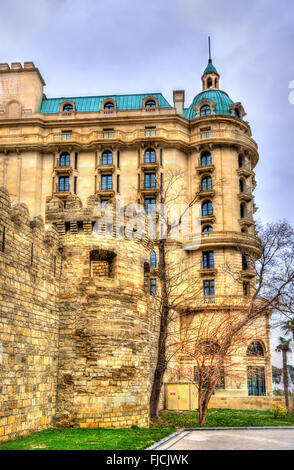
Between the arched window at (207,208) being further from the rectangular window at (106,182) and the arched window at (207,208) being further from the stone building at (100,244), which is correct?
the rectangular window at (106,182)

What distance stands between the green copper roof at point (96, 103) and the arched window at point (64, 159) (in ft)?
15.3

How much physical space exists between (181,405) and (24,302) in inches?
645

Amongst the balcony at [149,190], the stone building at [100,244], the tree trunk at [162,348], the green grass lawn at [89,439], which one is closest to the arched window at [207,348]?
the tree trunk at [162,348]

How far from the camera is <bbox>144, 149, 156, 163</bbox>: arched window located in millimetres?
44719

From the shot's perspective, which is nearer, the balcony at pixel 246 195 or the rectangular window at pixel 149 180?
the rectangular window at pixel 149 180

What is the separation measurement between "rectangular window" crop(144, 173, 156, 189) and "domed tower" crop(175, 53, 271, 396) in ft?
11.0

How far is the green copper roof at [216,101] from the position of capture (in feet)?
155

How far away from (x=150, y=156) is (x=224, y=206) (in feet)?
24.9

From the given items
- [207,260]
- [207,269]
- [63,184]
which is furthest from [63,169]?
[207,269]

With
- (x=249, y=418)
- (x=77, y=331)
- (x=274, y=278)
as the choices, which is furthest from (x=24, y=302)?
(x=274, y=278)

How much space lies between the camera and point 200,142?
44.9 m

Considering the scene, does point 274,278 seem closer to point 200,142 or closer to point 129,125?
point 200,142

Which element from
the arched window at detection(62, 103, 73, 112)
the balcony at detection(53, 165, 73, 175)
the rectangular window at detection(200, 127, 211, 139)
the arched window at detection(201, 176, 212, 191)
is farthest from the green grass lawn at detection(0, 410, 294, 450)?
the arched window at detection(62, 103, 73, 112)

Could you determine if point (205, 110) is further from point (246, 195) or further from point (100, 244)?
point (100, 244)
